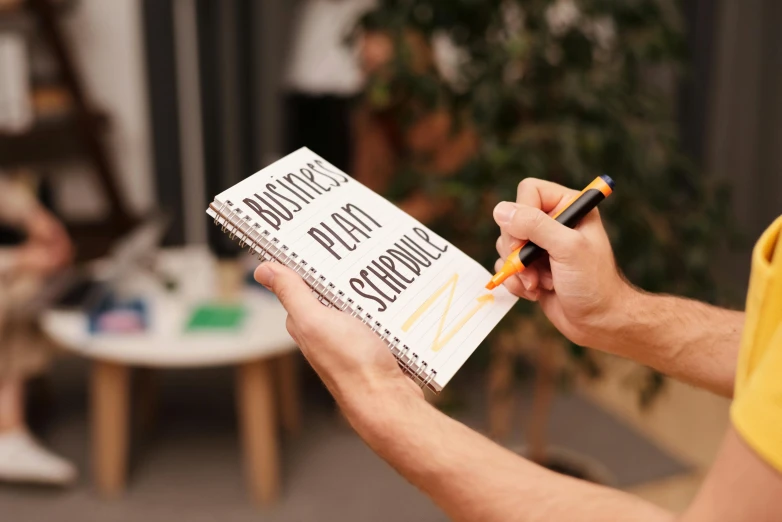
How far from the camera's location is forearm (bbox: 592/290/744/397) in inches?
30.8

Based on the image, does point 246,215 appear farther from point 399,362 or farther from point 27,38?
point 27,38

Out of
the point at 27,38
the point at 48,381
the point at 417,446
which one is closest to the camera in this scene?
the point at 417,446

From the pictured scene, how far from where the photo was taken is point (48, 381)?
235 centimetres

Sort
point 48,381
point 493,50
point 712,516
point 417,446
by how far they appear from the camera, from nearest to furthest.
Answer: point 712,516 < point 417,446 < point 493,50 < point 48,381

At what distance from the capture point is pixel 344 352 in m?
0.62

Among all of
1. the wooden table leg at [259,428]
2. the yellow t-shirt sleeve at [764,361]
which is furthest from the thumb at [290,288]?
the wooden table leg at [259,428]

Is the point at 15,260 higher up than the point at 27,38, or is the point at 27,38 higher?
the point at 27,38

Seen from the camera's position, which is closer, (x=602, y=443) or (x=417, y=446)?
(x=417, y=446)

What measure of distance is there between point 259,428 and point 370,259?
118 centimetres

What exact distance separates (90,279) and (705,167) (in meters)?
2.01

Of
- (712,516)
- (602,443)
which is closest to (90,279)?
(602,443)

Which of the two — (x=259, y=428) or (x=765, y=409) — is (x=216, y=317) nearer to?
(x=259, y=428)

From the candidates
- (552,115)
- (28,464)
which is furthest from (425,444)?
(28,464)

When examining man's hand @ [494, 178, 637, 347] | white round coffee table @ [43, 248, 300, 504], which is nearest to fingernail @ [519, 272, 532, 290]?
man's hand @ [494, 178, 637, 347]
